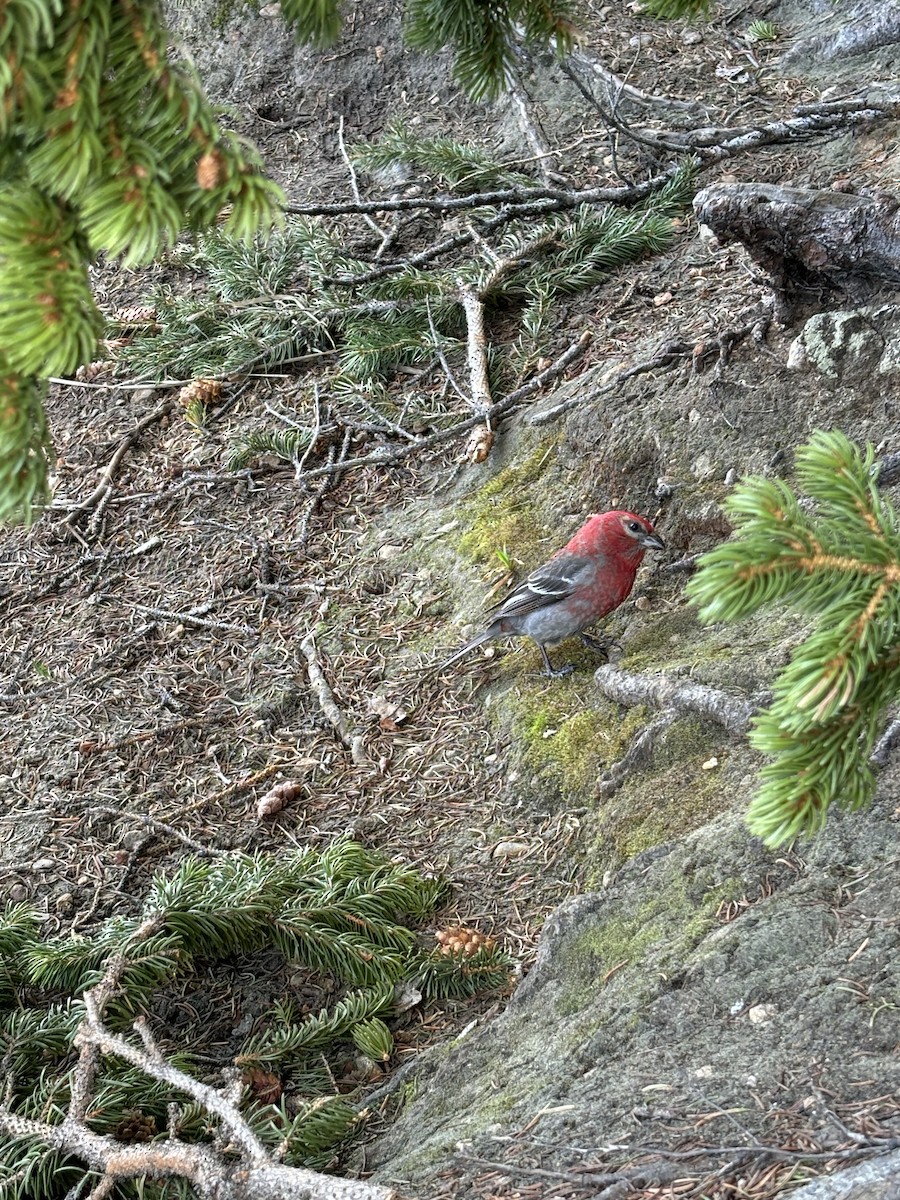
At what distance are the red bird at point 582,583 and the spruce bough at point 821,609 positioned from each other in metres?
2.62

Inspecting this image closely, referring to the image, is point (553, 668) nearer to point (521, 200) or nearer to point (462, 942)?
point (462, 942)

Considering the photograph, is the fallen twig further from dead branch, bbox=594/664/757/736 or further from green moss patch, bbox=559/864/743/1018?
green moss patch, bbox=559/864/743/1018

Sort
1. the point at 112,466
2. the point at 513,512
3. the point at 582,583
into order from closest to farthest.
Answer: the point at 582,583 < the point at 513,512 < the point at 112,466

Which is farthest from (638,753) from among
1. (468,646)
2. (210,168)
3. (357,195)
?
(357,195)

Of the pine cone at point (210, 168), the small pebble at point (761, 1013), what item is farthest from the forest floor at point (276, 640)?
the pine cone at point (210, 168)

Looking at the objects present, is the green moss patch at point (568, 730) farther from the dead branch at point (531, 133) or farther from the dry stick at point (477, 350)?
the dead branch at point (531, 133)

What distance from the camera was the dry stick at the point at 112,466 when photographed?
20.9 feet

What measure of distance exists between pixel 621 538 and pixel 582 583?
0.26 meters

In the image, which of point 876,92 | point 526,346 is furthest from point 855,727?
point 876,92

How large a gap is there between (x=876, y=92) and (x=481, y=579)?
3866 mm

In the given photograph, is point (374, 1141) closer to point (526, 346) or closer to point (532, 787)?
point (532, 787)

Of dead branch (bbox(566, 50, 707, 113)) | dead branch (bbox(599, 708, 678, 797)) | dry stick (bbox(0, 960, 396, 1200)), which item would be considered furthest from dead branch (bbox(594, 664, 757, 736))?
dead branch (bbox(566, 50, 707, 113))

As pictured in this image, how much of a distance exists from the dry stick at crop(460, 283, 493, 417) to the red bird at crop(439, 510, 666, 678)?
52.1 inches

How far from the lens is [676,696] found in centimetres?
379
